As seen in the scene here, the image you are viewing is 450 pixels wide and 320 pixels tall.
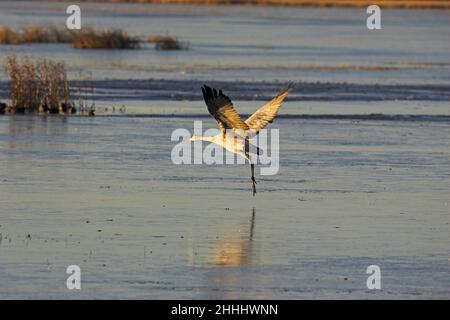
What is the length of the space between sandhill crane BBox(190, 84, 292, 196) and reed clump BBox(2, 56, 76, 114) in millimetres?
9935

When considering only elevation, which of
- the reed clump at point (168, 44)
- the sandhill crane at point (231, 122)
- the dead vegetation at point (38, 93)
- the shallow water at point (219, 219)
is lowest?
the shallow water at point (219, 219)

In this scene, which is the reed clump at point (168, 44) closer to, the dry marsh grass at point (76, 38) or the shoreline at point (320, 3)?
the dry marsh grass at point (76, 38)

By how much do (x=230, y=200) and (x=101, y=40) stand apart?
3183 cm

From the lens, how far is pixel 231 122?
51.9ft

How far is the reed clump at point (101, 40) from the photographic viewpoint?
4669 centimetres

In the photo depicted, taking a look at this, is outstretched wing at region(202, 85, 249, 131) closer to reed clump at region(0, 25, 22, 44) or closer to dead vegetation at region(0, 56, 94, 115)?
dead vegetation at region(0, 56, 94, 115)

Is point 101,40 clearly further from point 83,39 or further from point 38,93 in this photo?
point 38,93

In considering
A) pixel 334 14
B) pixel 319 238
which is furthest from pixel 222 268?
pixel 334 14

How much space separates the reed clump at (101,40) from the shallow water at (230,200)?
1207cm

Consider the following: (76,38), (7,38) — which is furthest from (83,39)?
(7,38)

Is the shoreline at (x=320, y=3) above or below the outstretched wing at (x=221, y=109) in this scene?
above

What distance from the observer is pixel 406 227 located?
46.3ft

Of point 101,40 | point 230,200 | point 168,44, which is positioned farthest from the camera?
point 168,44

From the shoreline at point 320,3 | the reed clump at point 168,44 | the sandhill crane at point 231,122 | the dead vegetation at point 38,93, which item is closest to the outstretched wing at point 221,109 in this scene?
the sandhill crane at point 231,122
